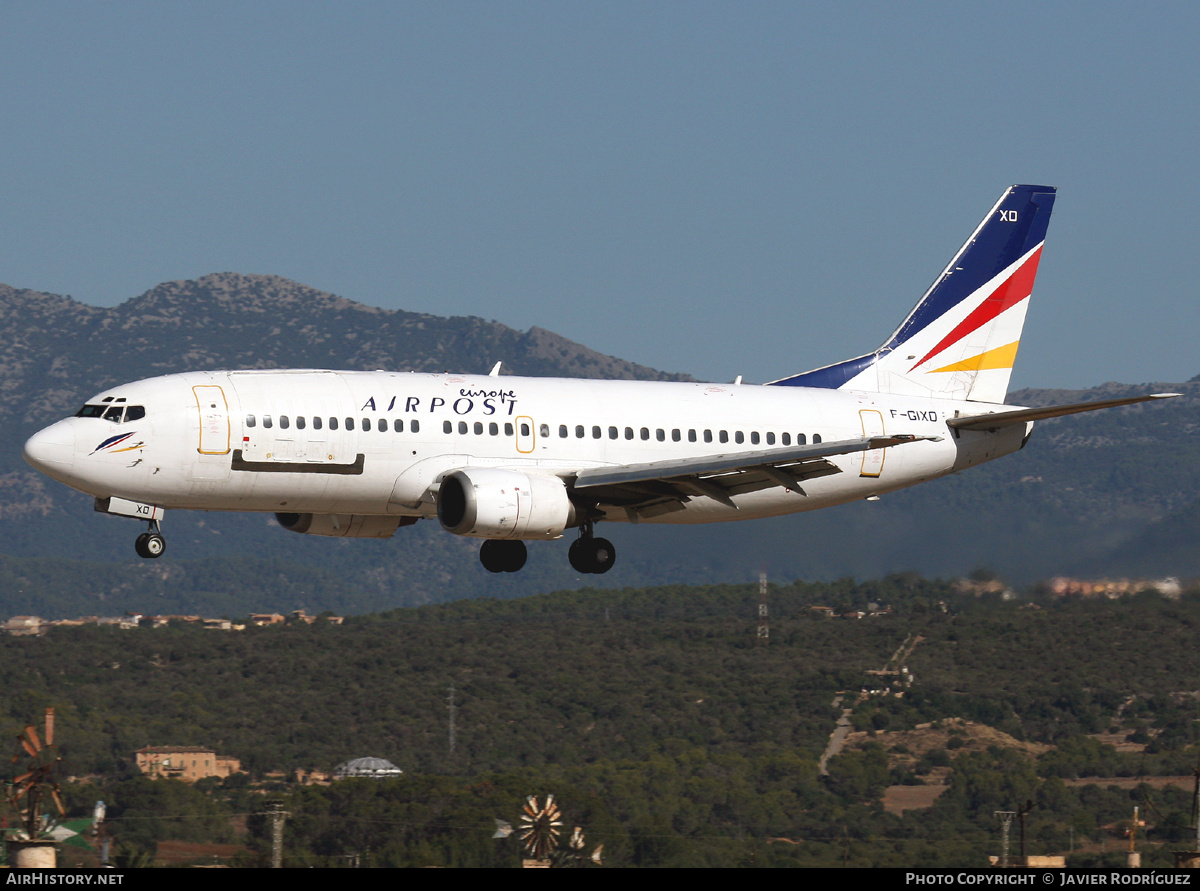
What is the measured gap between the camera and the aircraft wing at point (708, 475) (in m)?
45.0

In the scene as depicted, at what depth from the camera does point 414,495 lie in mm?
44656

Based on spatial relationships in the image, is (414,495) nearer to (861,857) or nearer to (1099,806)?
(861,857)

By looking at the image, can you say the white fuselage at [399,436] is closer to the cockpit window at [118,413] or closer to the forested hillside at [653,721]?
the cockpit window at [118,413]

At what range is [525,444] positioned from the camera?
151 feet

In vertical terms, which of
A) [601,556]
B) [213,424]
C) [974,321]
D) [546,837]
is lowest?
[546,837]

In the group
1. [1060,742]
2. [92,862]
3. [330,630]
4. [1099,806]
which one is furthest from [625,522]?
[330,630]

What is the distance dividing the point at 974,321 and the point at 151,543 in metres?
27.2

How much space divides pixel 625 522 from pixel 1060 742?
81.5 m

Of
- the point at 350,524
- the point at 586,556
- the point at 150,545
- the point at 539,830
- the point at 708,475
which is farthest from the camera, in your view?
the point at 539,830

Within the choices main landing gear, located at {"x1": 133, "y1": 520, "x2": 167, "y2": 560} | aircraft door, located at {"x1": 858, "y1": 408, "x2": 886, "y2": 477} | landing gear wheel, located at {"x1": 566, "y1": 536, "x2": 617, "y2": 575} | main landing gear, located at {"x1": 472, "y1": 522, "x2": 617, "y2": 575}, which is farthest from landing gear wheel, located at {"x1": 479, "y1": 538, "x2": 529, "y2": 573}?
aircraft door, located at {"x1": 858, "y1": 408, "x2": 886, "y2": 477}

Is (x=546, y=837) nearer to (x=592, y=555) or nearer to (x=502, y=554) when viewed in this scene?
(x=502, y=554)

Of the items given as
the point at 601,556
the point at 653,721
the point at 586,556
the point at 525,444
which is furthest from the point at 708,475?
the point at 653,721

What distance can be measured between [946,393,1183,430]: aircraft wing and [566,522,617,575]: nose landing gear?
38.9 feet

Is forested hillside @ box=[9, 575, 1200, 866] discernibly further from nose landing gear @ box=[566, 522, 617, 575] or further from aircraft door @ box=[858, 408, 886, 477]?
nose landing gear @ box=[566, 522, 617, 575]
